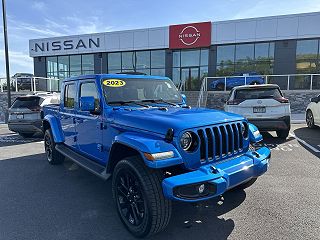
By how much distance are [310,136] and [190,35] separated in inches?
582

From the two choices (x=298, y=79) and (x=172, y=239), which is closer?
(x=172, y=239)

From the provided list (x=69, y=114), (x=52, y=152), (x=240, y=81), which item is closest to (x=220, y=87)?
(x=240, y=81)

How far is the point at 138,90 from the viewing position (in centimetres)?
431

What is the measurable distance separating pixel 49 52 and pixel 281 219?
2685 centimetres

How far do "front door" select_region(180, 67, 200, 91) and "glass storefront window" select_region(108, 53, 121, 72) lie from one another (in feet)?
20.3

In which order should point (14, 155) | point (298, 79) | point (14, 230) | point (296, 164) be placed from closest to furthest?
point (14, 230) → point (296, 164) → point (14, 155) → point (298, 79)

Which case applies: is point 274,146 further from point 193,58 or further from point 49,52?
point 49,52

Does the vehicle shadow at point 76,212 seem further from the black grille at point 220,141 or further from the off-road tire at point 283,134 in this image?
the off-road tire at point 283,134

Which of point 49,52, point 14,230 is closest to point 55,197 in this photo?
point 14,230

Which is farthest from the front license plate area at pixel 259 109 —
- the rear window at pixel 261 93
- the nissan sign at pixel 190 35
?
the nissan sign at pixel 190 35

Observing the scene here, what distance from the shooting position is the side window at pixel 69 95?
4.95 meters

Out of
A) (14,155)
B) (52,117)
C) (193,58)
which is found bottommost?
(14,155)

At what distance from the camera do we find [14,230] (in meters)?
3.25

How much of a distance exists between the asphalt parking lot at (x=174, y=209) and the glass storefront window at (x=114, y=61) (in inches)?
770
